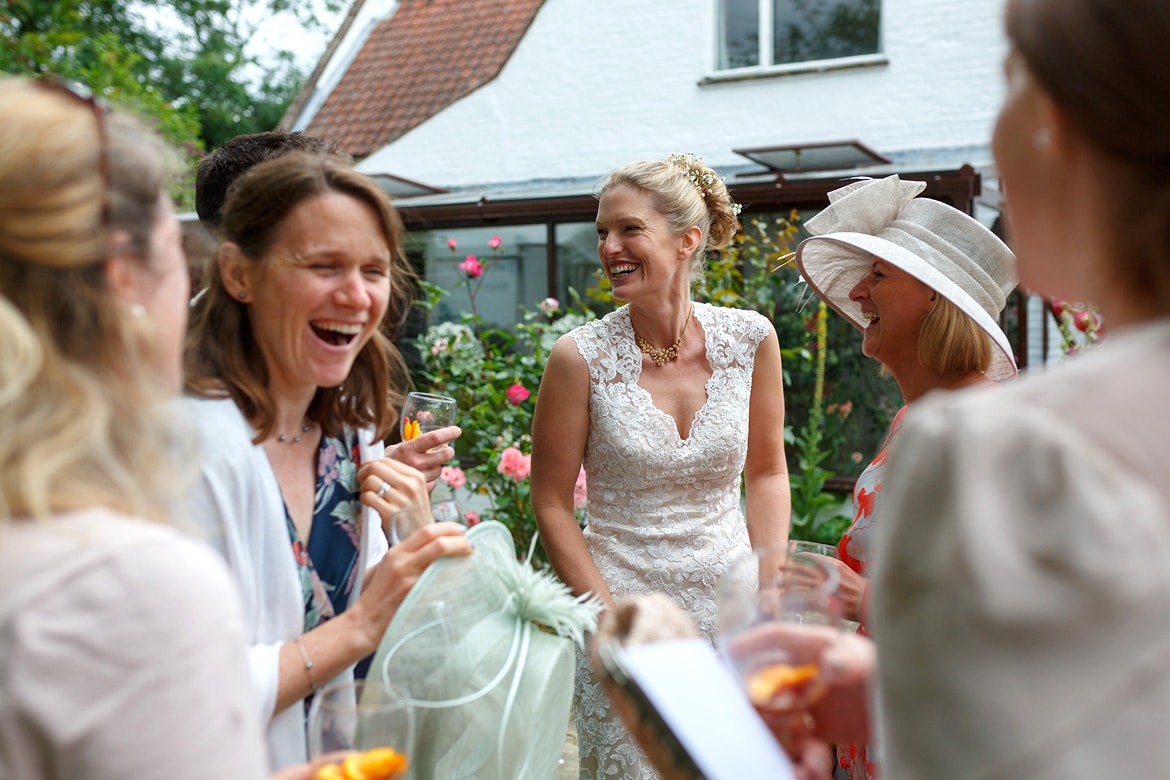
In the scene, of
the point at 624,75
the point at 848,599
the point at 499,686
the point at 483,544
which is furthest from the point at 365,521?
the point at 624,75

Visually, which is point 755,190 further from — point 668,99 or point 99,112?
point 99,112

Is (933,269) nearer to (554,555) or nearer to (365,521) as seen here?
(554,555)

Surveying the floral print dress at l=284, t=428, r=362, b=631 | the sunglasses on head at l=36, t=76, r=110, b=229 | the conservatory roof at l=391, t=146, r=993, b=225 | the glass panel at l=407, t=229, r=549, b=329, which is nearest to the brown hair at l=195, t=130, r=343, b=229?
the floral print dress at l=284, t=428, r=362, b=631

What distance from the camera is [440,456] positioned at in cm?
240

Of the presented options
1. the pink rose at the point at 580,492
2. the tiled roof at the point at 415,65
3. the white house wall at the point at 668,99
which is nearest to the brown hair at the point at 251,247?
the pink rose at the point at 580,492

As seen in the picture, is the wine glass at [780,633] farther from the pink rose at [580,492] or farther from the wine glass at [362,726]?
the pink rose at [580,492]

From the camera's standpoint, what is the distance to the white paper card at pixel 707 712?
1.23 meters

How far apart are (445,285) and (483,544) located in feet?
24.7

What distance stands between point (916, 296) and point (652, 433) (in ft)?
2.92

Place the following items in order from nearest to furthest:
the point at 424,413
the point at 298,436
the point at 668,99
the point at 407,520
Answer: the point at 407,520 < the point at 298,436 < the point at 424,413 < the point at 668,99

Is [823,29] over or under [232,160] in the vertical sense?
over

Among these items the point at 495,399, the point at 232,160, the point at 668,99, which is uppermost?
the point at 668,99

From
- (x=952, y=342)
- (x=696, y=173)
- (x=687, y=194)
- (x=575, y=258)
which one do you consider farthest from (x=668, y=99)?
(x=952, y=342)

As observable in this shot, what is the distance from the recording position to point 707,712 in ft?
4.20
